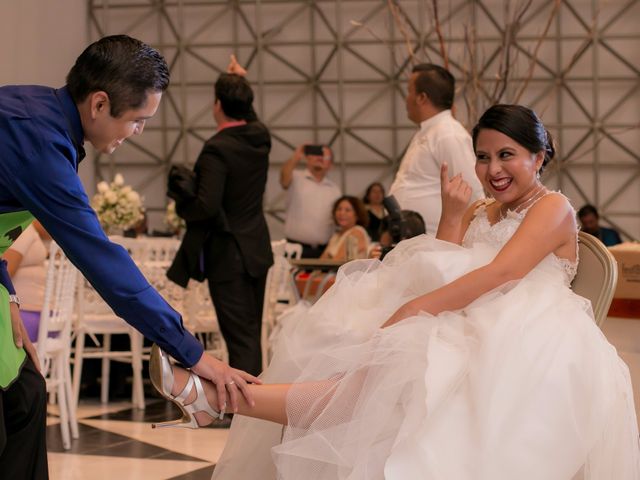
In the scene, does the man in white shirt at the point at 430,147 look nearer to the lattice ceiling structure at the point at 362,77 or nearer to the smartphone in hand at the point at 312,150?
the smartphone in hand at the point at 312,150

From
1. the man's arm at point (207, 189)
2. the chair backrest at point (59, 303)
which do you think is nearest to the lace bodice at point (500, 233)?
the man's arm at point (207, 189)

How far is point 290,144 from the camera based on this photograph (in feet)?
39.4

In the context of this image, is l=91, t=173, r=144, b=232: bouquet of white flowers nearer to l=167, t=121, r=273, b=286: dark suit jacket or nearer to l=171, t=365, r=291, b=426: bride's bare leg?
l=167, t=121, r=273, b=286: dark suit jacket

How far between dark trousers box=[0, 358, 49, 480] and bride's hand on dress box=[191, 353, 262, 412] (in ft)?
1.06

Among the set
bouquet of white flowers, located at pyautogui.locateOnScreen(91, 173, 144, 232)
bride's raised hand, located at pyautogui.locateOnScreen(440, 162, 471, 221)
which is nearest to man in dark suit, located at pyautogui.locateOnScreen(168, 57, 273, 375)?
bride's raised hand, located at pyautogui.locateOnScreen(440, 162, 471, 221)

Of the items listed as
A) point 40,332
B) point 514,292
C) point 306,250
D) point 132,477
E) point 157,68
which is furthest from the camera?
point 306,250

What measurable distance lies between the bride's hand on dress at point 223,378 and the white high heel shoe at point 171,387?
0.10 ft

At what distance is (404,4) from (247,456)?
32.4 feet

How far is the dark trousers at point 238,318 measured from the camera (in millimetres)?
4809

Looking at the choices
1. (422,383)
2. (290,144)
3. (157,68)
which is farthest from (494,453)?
(290,144)

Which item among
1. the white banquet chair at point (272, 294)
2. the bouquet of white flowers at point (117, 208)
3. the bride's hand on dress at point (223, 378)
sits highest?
the bride's hand on dress at point (223, 378)

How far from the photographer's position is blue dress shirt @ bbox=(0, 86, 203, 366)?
184 cm

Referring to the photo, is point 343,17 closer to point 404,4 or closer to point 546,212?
point 404,4

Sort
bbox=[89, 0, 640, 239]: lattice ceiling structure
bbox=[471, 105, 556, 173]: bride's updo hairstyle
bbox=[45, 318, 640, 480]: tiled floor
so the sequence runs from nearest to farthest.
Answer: bbox=[471, 105, 556, 173]: bride's updo hairstyle
bbox=[45, 318, 640, 480]: tiled floor
bbox=[89, 0, 640, 239]: lattice ceiling structure
